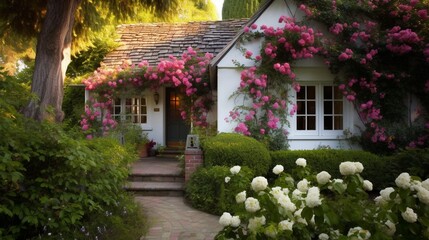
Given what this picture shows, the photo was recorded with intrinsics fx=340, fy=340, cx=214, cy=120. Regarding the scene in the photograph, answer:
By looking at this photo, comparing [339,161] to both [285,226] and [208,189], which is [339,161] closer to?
[208,189]

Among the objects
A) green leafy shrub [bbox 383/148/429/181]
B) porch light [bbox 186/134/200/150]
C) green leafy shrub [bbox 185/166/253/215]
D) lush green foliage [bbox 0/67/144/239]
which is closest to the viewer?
lush green foliage [bbox 0/67/144/239]

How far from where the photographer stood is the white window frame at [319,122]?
9578mm

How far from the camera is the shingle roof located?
13.5 m

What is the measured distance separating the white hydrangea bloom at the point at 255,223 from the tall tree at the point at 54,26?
6.54 m

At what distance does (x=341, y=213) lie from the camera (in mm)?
2350

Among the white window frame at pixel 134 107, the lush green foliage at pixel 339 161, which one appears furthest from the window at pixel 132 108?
the lush green foliage at pixel 339 161

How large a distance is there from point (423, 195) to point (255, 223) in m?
1.09

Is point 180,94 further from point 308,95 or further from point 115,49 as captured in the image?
point 308,95

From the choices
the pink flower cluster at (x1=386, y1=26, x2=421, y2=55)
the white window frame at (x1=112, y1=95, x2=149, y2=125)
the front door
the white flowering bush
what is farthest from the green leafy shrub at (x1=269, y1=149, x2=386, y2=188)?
the white window frame at (x1=112, y1=95, x2=149, y2=125)

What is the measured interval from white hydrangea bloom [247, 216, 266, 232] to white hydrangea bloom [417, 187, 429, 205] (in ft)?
3.32

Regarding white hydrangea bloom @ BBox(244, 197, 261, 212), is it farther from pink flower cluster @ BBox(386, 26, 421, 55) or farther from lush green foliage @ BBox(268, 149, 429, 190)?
pink flower cluster @ BBox(386, 26, 421, 55)

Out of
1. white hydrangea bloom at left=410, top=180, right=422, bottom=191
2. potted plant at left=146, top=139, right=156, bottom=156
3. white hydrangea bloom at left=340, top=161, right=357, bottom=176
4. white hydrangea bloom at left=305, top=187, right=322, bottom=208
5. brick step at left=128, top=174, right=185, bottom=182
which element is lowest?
brick step at left=128, top=174, right=185, bottom=182

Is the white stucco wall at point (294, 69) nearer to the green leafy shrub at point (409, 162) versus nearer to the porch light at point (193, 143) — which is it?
the porch light at point (193, 143)

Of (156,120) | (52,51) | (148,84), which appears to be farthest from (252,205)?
(156,120)
